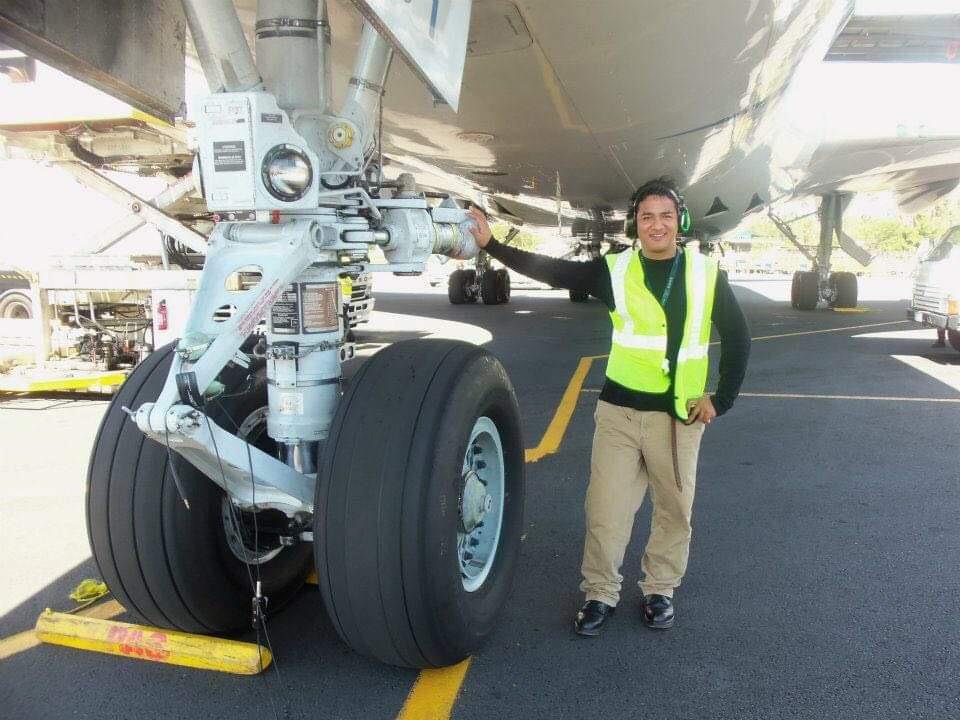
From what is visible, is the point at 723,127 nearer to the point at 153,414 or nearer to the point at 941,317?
the point at 941,317

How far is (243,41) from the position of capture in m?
2.54

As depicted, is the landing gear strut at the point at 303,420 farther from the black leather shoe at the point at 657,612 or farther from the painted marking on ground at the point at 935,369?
the painted marking on ground at the point at 935,369

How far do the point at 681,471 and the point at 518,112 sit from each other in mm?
3190

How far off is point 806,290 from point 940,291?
6217 mm

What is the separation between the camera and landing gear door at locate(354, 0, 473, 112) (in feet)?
6.98

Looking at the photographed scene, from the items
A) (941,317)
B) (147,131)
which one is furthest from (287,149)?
(941,317)

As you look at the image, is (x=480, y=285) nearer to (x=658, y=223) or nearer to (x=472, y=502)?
(x=658, y=223)

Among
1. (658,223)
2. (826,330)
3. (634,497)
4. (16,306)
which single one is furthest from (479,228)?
(826,330)

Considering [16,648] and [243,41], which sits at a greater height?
[243,41]

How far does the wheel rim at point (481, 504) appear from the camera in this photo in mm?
2734

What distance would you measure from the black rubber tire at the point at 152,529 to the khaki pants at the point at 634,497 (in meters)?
1.34

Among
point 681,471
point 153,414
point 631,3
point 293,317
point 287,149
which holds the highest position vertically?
point 631,3

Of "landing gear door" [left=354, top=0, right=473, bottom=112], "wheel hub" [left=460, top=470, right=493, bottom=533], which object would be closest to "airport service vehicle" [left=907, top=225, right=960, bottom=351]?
"wheel hub" [left=460, top=470, right=493, bottom=533]

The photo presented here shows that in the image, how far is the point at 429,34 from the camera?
2.38 metres
